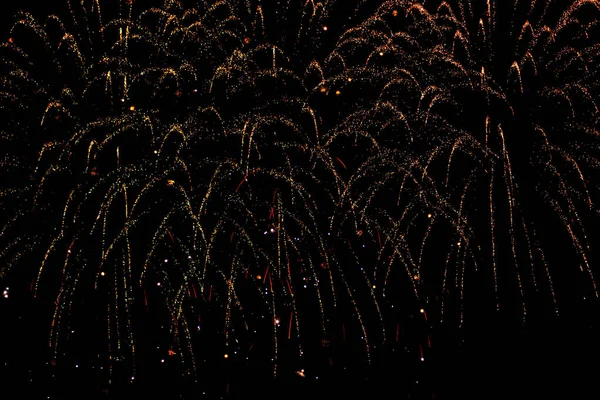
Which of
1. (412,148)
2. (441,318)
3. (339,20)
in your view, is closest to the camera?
(441,318)

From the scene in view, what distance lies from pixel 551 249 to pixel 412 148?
1238mm

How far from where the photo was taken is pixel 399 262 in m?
4.78

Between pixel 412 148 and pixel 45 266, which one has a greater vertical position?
pixel 412 148

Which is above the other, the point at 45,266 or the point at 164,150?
the point at 164,150

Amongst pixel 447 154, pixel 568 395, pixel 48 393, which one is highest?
pixel 447 154

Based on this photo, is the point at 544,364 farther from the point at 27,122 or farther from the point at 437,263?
the point at 27,122

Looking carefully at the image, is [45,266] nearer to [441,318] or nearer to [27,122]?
[27,122]

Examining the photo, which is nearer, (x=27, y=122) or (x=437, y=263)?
(x=437, y=263)

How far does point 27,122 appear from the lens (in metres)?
5.21

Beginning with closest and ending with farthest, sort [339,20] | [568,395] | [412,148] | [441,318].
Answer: [568,395]
[441,318]
[412,148]
[339,20]

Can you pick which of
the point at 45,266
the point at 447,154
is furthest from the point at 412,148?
the point at 45,266

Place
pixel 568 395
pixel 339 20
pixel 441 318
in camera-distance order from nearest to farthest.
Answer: pixel 568 395, pixel 441 318, pixel 339 20

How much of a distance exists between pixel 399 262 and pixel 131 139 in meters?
2.25

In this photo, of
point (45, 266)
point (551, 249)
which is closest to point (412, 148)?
point (551, 249)
